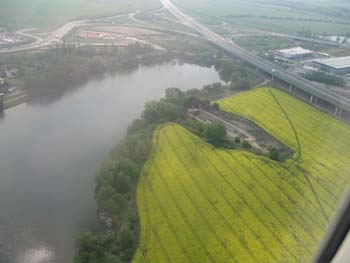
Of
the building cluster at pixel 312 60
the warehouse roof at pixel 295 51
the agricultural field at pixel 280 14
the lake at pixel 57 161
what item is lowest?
the lake at pixel 57 161

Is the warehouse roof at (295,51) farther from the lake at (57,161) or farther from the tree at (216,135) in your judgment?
the tree at (216,135)

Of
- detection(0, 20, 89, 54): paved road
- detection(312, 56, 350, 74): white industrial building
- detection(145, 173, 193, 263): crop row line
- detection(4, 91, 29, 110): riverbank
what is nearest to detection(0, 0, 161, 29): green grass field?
detection(0, 20, 89, 54): paved road

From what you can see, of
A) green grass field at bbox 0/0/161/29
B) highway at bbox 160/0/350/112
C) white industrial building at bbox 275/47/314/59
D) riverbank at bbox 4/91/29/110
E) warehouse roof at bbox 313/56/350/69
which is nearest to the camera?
riverbank at bbox 4/91/29/110

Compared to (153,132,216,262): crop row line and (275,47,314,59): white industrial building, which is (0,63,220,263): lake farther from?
(275,47,314,59): white industrial building

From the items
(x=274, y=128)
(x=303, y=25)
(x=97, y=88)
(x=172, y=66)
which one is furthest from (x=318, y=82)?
(x=303, y=25)

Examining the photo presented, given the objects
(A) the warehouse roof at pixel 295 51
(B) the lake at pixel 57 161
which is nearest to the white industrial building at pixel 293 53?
(A) the warehouse roof at pixel 295 51

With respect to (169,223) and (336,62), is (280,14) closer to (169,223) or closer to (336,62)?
(336,62)
